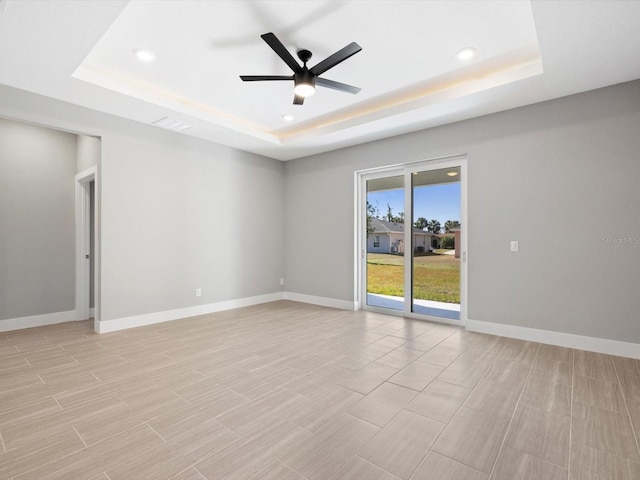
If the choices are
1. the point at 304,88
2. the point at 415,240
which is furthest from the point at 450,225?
the point at 304,88

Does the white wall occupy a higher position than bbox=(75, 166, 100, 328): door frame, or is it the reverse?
the white wall

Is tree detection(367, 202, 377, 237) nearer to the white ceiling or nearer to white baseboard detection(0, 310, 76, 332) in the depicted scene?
the white ceiling

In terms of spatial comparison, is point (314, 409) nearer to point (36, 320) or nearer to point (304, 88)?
point (304, 88)

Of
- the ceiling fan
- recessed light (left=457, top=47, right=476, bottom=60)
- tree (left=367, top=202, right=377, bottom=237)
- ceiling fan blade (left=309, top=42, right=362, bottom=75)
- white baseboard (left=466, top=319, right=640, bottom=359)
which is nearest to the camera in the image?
ceiling fan blade (left=309, top=42, right=362, bottom=75)

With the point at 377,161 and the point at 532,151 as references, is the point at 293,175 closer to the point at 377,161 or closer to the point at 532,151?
the point at 377,161

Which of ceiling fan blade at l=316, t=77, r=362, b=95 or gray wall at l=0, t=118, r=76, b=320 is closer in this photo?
ceiling fan blade at l=316, t=77, r=362, b=95

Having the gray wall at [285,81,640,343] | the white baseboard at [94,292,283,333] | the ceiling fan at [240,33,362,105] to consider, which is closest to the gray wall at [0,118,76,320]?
the white baseboard at [94,292,283,333]

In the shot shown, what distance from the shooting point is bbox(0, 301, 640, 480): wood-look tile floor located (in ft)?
5.68

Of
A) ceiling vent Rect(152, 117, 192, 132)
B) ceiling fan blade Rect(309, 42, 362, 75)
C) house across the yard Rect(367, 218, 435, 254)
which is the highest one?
ceiling vent Rect(152, 117, 192, 132)

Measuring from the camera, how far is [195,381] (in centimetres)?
276

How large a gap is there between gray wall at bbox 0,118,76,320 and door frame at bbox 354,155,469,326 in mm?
4783

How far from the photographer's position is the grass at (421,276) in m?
4.68

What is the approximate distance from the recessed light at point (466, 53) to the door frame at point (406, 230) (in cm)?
161

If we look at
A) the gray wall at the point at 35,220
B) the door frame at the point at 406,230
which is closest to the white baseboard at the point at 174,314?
the gray wall at the point at 35,220
